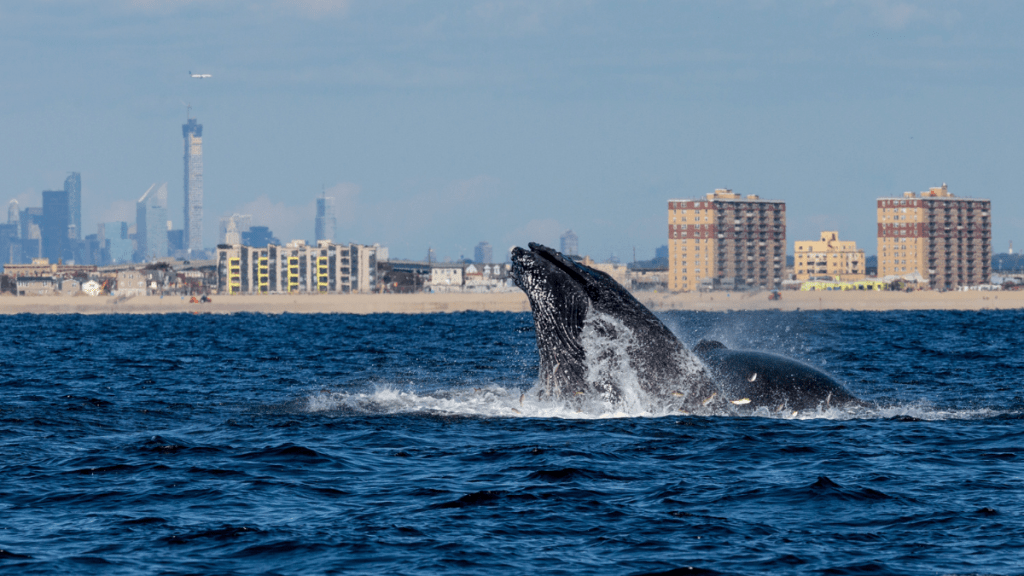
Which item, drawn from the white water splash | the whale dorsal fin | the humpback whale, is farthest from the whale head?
the whale dorsal fin

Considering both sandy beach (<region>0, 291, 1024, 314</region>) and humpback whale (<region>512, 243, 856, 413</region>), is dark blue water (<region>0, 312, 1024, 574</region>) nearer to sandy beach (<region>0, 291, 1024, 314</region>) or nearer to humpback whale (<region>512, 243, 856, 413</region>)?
humpback whale (<region>512, 243, 856, 413</region>)

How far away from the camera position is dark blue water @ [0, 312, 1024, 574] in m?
9.65

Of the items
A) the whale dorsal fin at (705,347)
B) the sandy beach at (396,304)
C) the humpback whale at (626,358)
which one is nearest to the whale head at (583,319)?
the humpback whale at (626,358)

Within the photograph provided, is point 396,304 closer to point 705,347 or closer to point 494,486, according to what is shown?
point 705,347

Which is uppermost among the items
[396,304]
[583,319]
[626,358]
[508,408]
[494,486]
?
[583,319]

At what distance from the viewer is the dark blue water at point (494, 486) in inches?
380

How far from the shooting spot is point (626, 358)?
1484 cm

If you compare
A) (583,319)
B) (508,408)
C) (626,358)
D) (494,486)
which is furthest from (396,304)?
(494,486)

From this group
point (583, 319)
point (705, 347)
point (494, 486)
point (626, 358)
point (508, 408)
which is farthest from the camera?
point (508, 408)

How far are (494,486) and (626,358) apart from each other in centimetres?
319

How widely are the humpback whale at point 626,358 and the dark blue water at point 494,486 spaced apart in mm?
386

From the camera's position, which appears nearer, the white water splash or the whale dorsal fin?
the white water splash

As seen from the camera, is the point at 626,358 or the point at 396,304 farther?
the point at 396,304

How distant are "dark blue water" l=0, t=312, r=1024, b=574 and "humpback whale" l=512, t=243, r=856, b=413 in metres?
0.39
